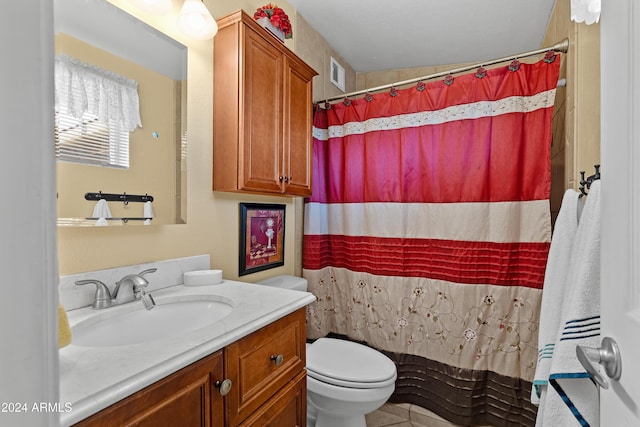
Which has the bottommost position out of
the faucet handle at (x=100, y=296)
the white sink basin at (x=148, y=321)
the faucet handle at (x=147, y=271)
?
the white sink basin at (x=148, y=321)

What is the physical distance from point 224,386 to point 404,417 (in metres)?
1.53

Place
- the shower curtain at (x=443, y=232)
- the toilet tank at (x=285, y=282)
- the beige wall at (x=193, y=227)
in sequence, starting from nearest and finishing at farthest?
the beige wall at (x=193, y=227) → the shower curtain at (x=443, y=232) → the toilet tank at (x=285, y=282)

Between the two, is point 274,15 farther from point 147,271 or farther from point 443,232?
point 443,232

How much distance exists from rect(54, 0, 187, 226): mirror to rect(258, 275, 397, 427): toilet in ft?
3.12

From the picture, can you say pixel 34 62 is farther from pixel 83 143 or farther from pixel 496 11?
pixel 496 11

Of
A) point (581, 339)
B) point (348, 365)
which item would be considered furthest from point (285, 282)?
point (581, 339)

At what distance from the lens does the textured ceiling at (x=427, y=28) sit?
1.96 meters

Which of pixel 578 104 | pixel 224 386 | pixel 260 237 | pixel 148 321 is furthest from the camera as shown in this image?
pixel 260 237

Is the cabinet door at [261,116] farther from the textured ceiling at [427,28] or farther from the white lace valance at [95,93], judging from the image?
the textured ceiling at [427,28]

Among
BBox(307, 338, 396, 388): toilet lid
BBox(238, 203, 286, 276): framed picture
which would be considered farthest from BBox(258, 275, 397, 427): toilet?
BBox(238, 203, 286, 276): framed picture

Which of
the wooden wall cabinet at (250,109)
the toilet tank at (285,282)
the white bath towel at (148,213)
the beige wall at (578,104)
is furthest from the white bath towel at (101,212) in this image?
the beige wall at (578,104)

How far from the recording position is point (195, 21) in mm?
1292

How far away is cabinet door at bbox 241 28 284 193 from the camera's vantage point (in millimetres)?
1406

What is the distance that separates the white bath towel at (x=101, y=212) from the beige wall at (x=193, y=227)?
3 cm
